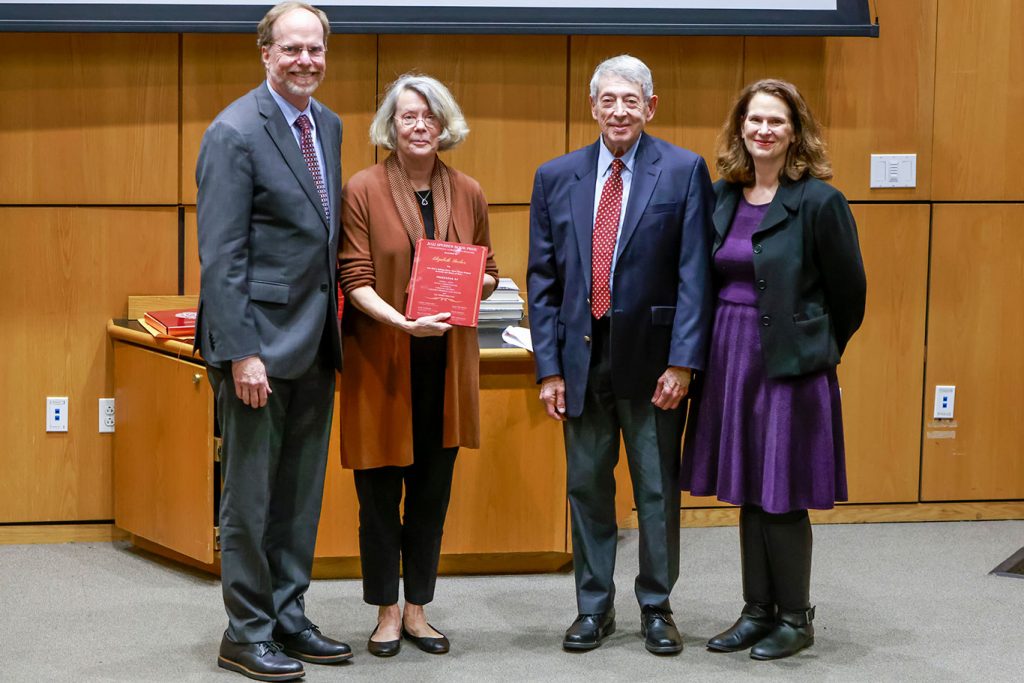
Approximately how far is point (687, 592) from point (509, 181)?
5.26 ft

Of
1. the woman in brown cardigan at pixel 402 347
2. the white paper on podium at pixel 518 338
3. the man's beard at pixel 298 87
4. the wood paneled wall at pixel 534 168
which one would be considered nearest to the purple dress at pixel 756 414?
the woman in brown cardigan at pixel 402 347

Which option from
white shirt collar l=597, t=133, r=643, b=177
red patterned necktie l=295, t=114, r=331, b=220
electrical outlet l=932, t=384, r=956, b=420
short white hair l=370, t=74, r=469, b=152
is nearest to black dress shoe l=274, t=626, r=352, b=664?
red patterned necktie l=295, t=114, r=331, b=220

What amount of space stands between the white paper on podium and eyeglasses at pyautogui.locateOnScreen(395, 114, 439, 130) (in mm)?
1104

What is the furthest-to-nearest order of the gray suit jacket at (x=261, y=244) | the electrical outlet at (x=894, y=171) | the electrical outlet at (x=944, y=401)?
the electrical outlet at (x=944, y=401), the electrical outlet at (x=894, y=171), the gray suit jacket at (x=261, y=244)

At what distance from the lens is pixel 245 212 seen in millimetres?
3357

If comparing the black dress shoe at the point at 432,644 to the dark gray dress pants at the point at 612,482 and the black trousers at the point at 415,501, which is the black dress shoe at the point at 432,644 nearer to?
the black trousers at the point at 415,501

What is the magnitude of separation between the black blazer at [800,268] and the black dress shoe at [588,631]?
86 cm

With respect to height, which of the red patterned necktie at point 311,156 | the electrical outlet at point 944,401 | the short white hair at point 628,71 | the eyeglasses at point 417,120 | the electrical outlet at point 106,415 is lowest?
the electrical outlet at point 106,415

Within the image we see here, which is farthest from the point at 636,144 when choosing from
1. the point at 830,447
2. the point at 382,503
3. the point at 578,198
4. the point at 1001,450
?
the point at 1001,450

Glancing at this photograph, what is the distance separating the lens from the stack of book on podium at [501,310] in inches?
185

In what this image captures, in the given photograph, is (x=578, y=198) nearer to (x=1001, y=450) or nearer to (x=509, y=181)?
(x=509, y=181)

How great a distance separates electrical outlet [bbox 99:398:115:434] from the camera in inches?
194

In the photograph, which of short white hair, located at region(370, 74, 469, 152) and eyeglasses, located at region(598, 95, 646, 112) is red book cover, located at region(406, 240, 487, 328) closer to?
short white hair, located at region(370, 74, 469, 152)

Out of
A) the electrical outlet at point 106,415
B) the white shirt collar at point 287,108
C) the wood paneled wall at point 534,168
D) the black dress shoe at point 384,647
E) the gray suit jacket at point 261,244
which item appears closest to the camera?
the gray suit jacket at point 261,244
